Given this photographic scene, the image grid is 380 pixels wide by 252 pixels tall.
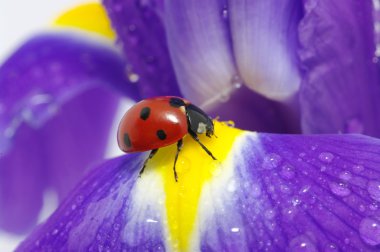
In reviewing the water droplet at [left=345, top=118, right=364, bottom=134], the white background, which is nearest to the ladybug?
the water droplet at [left=345, top=118, right=364, bottom=134]

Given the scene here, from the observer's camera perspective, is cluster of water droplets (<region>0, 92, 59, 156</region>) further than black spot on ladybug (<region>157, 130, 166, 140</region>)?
Yes

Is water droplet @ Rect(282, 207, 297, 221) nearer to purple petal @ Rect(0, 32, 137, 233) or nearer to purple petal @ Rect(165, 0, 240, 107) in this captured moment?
purple petal @ Rect(165, 0, 240, 107)

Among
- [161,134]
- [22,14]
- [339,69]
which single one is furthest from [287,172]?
[22,14]

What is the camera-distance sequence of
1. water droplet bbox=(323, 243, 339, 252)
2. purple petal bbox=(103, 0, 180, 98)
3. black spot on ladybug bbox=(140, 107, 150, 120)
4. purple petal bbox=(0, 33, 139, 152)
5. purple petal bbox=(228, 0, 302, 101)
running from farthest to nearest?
1. purple petal bbox=(0, 33, 139, 152)
2. purple petal bbox=(103, 0, 180, 98)
3. purple petal bbox=(228, 0, 302, 101)
4. black spot on ladybug bbox=(140, 107, 150, 120)
5. water droplet bbox=(323, 243, 339, 252)

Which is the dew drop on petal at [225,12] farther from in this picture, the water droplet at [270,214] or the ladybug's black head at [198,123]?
the water droplet at [270,214]

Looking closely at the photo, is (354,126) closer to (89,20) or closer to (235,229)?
(235,229)

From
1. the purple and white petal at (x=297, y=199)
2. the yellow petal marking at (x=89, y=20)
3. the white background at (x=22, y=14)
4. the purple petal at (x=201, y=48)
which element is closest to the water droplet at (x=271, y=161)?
the purple and white petal at (x=297, y=199)

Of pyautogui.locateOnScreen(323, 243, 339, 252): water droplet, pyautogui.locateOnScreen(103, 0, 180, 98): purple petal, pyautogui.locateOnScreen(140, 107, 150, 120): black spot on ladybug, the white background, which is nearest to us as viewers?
pyautogui.locateOnScreen(323, 243, 339, 252): water droplet
